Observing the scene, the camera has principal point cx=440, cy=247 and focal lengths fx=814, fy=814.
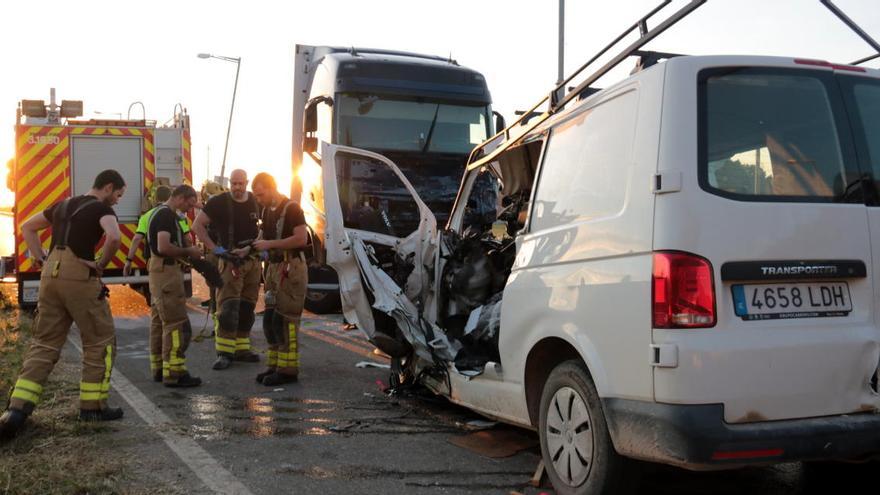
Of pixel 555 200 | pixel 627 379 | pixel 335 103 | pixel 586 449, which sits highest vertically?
pixel 335 103

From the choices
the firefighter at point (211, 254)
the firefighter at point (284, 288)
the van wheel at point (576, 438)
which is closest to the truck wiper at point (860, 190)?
the van wheel at point (576, 438)

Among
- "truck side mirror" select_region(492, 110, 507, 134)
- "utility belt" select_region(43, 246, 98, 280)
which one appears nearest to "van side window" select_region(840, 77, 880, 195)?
"utility belt" select_region(43, 246, 98, 280)

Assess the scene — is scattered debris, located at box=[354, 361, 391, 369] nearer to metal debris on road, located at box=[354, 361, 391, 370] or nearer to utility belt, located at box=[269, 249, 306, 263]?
metal debris on road, located at box=[354, 361, 391, 370]

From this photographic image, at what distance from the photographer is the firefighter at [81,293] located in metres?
5.43

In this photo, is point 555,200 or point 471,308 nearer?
point 555,200

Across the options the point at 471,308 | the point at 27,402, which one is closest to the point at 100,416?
the point at 27,402

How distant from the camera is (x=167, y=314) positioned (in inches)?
277

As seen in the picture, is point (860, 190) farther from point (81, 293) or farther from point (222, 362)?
point (222, 362)

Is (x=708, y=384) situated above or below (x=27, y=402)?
above

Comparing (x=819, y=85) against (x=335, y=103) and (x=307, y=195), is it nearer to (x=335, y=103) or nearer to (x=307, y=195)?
(x=335, y=103)

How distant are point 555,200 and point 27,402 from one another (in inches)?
140

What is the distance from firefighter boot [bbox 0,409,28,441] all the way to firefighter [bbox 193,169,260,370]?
101 inches

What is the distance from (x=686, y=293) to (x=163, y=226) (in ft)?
16.7

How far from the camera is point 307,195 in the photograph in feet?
37.3
